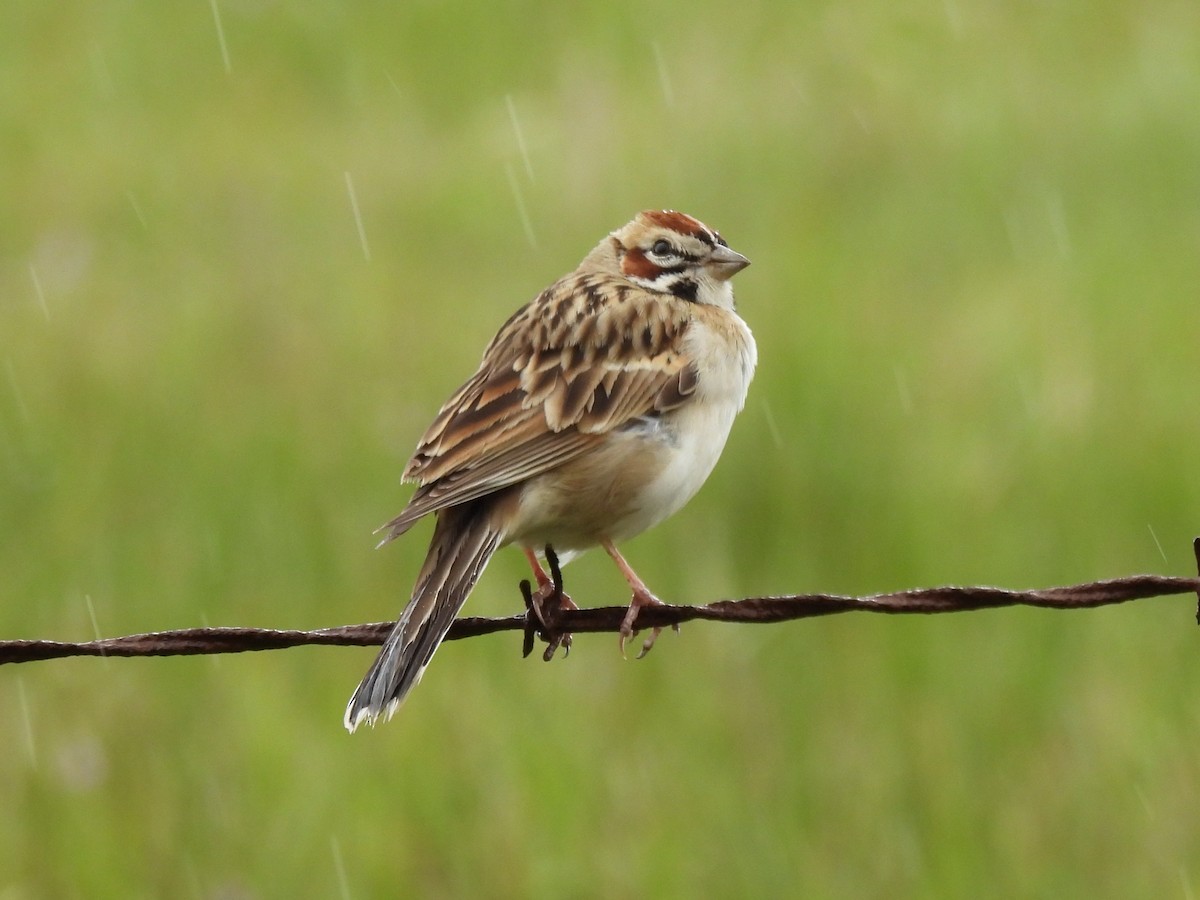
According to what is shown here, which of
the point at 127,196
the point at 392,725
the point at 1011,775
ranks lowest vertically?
the point at 1011,775

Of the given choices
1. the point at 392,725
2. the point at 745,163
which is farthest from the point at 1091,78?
the point at 392,725

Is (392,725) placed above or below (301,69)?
below

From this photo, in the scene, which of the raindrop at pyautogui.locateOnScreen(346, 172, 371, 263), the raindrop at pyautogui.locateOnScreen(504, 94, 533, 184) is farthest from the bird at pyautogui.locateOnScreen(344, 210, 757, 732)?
the raindrop at pyautogui.locateOnScreen(504, 94, 533, 184)

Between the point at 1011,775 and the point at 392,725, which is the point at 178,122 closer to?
the point at 392,725

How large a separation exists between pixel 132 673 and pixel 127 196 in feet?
19.2

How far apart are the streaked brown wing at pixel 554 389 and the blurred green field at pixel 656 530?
4.36 ft

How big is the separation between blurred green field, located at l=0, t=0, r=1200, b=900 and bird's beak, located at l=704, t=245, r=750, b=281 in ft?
4.45

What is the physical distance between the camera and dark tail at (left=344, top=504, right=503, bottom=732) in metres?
4.64

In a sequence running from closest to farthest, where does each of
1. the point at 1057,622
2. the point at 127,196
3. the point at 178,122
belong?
1. the point at 1057,622
2. the point at 127,196
3. the point at 178,122

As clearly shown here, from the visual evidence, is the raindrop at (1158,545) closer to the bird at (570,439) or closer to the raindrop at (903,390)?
the raindrop at (903,390)

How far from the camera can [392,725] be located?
6.39 metres

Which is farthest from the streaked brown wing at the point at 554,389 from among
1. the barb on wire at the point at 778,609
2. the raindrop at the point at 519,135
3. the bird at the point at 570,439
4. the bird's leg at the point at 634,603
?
the raindrop at the point at 519,135

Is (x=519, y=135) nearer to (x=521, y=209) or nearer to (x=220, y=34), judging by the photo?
(x=521, y=209)

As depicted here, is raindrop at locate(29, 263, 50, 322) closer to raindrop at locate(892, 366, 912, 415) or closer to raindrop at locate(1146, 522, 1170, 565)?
raindrop at locate(892, 366, 912, 415)
